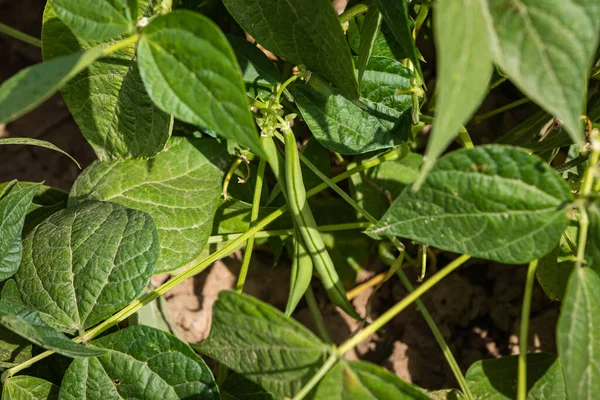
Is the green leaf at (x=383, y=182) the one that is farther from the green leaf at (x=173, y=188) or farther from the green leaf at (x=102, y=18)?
the green leaf at (x=102, y=18)

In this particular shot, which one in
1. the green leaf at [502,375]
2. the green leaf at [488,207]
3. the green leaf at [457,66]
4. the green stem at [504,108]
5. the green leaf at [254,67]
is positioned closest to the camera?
the green leaf at [457,66]

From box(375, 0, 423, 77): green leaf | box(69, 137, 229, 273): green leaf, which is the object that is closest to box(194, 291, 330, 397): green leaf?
box(69, 137, 229, 273): green leaf

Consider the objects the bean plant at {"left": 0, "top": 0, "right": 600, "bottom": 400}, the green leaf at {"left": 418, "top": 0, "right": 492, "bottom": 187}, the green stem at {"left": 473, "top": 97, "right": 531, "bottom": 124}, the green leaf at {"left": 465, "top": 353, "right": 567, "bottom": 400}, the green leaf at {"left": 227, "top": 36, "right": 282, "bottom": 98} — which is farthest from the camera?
the green stem at {"left": 473, "top": 97, "right": 531, "bottom": 124}

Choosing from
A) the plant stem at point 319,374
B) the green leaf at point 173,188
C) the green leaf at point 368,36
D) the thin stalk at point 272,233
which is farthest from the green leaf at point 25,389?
the green leaf at point 368,36

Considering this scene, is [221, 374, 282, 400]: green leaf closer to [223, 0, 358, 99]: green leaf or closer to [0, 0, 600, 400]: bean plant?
[0, 0, 600, 400]: bean plant

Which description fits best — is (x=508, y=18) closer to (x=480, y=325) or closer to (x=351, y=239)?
(x=351, y=239)

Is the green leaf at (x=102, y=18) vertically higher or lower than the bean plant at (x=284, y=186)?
higher
